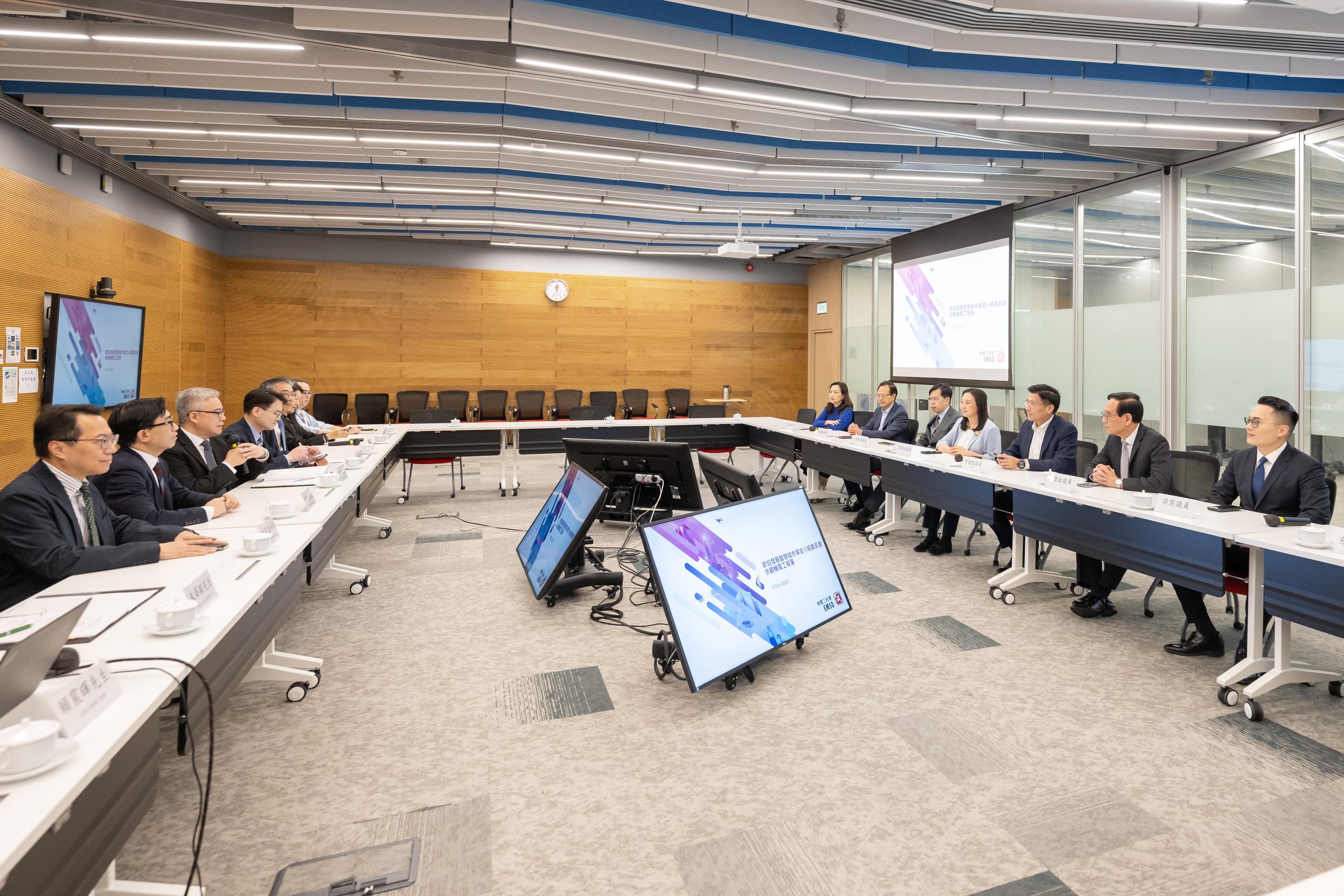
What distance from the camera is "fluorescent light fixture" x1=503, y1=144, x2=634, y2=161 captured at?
19.5 feet

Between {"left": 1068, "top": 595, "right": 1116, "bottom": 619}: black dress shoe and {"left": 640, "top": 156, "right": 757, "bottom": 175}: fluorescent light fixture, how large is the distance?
4832 mm

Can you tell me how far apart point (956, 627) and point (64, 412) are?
3.90 metres

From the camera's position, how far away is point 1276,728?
2.54 m

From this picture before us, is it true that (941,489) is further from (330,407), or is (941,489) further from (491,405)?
(330,407)

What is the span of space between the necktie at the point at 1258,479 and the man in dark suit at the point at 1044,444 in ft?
3.67

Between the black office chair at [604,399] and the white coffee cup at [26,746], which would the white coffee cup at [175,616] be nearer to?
the white coffee cup at [26,746]

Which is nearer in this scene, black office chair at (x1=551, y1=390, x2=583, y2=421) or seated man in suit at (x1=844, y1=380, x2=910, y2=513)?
seated man in suit at (x1=844, y1=380, x2=910, y2=513)

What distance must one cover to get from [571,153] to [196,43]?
2832mm

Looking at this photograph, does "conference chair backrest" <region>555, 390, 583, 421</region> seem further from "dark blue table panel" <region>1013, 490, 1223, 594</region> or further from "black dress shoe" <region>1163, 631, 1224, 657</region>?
"black dress shoe" <region>1163, 631, 1224, 657</region>

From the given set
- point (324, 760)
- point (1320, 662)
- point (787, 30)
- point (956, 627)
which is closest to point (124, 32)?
point (787, 30)

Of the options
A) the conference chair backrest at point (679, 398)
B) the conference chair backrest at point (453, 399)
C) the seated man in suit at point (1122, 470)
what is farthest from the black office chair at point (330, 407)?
the seated man in suit at point (1122, 470)

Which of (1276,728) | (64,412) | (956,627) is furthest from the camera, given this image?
(956,627)

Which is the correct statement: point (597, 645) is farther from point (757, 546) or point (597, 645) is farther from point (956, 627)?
point (956, 627)

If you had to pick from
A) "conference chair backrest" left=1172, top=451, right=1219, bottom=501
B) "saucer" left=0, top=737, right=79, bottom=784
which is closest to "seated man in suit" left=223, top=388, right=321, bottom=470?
"saucer" left=0, top=737, right=79, bottom=784
